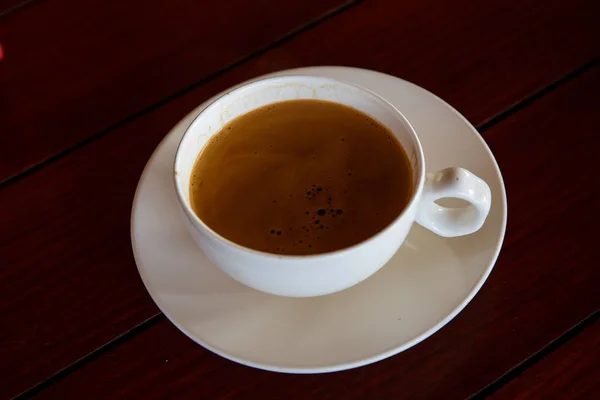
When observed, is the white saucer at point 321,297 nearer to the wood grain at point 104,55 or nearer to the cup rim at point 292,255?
the cup rim at point 292,255

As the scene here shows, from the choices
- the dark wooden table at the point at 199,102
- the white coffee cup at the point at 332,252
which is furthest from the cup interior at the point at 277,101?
the dark wooden table at the point at 199,102

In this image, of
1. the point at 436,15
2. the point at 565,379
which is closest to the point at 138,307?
the point at 565,379

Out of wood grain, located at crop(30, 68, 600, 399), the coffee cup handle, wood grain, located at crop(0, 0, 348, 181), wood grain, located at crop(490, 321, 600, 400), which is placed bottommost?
wood grain, located at crop(490, 321, 600, 400)

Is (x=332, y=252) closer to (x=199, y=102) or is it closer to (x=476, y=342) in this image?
(x=476, y=342)

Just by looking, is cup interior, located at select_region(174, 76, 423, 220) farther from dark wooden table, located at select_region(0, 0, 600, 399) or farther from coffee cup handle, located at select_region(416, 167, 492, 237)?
A: dark wooden table, located at select_region(0, 0, 600, 399)

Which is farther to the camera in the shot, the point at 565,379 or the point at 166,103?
the point at 166,103

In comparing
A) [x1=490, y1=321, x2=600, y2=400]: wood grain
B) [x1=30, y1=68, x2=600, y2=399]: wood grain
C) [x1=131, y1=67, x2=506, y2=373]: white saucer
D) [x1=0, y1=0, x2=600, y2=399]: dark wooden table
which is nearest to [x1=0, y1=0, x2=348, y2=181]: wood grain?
[x1=0, y1=0, x2=600, y2=399]: dark wooden table

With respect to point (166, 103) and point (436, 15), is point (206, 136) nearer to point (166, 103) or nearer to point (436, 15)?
point (166, 103)
